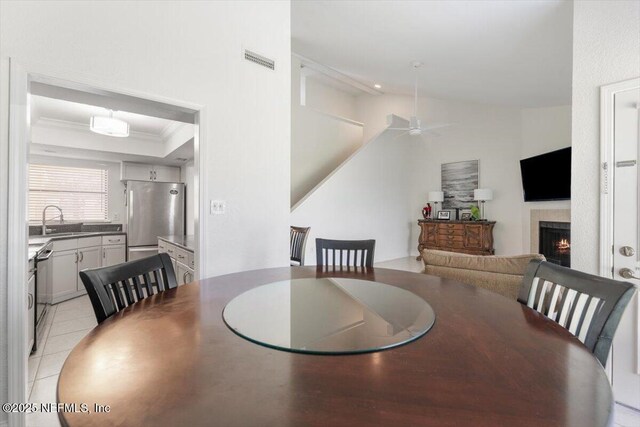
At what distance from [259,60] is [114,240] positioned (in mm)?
3876

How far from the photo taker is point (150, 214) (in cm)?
515

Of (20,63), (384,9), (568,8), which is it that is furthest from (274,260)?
(568,8)

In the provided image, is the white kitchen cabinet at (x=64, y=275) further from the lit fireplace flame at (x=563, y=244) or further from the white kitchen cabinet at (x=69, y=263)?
the lit fireplace flame at (x=563, y=244)

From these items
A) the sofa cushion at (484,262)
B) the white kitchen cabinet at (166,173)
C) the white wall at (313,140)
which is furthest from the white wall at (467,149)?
the white kitchen cabinet at (166,173)

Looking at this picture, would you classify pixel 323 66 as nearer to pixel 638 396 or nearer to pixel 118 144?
pixel 118 144

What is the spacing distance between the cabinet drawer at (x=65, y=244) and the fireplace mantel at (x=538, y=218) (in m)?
7.45

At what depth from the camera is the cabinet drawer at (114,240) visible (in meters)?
4.66

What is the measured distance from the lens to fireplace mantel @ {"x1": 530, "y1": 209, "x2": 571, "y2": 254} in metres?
4.99

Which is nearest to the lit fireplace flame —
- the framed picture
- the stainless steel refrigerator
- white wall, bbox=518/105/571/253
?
white wall, bbox=518/105/571/253

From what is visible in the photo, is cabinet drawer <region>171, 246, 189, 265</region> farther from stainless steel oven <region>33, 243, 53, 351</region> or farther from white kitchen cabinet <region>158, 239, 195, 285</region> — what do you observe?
stainless steel oven <region>33, 243, 53, 351</region>

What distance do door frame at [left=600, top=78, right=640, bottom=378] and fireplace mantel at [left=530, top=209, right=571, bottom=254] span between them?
363 centimetres

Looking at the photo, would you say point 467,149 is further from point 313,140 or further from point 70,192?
point 70,192

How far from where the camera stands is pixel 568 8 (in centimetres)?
235

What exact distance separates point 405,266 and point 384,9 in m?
4.67
